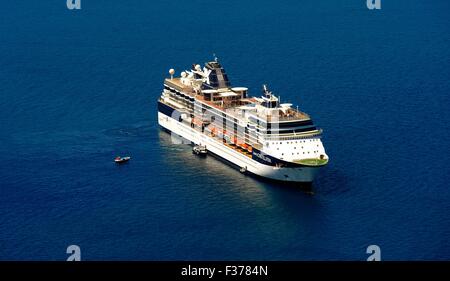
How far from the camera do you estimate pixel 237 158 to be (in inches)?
6393

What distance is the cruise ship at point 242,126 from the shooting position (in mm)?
154250

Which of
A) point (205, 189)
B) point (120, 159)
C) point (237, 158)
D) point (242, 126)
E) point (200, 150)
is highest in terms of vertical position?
point (242, 126)

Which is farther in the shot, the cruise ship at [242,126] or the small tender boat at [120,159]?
the small tender boat at [120,159]

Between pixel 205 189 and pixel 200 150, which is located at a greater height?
pixel 200 150

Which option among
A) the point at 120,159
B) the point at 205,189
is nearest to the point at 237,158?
the point at 205,189

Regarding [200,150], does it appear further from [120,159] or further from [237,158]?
[120,159]

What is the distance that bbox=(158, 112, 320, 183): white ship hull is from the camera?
152000mm

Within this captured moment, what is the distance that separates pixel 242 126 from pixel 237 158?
5509 mm

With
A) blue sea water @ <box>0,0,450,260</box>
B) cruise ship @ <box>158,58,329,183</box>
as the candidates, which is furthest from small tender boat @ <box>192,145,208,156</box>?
blue sea water @ <box>0,0,450,260</box>

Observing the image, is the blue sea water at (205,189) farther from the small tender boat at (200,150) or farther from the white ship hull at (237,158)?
the white ship hull at (237,158)

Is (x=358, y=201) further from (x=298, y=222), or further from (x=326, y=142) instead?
(x=326, y=142)

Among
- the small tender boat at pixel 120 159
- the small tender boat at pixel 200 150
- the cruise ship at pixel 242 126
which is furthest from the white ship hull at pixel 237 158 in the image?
the small tender boat at pixel 120 159

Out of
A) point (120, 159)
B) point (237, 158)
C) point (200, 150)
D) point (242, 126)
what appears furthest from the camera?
point (200, 150)

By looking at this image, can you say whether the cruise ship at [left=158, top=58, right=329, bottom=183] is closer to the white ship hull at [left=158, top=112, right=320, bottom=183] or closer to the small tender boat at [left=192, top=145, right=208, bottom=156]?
the white ship hull at [left=158, top=112, right=320, bottom=183]
